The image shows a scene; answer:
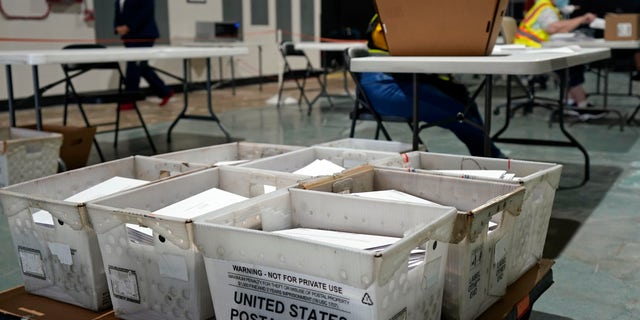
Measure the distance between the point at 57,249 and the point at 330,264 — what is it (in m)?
0.73

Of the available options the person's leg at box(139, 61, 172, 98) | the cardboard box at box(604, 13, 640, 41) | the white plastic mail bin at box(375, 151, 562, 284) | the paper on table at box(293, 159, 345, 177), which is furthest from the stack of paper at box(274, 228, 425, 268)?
the person's leg at box(139, 61, 172, 98)

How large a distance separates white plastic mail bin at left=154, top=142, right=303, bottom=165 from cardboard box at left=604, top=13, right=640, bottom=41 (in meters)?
4.07

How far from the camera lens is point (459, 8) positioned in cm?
210

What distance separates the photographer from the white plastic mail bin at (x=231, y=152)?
2.07m

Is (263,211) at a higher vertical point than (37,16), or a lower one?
lower

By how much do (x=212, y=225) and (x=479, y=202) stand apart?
69cm

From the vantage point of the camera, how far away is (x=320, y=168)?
6.26 ft

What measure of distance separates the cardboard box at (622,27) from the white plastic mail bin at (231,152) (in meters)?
4.07

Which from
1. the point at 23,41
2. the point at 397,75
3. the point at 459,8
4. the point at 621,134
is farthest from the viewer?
the point at 23,41

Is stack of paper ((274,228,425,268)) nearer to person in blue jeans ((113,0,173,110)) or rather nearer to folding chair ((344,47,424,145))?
folding chair ((344,47,424,145))

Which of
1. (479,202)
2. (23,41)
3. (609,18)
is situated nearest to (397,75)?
(479,202)

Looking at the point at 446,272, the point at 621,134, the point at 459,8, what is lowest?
the point at 621,134

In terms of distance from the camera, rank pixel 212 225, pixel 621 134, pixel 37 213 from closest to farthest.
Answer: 1. pixel 212 225
2. pixel 37 213
3. pixel 621 134

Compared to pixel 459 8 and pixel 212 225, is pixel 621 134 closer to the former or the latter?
pixel 459 8
